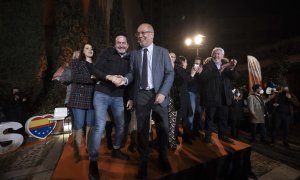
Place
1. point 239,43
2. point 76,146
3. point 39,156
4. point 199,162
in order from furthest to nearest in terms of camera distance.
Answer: point 239,43 → point 39,156 → point 76,146 → point 199,162

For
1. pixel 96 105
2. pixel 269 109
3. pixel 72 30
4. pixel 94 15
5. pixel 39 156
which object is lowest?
pixel 39 156

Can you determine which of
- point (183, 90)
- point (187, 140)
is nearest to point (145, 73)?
point (183, 90)

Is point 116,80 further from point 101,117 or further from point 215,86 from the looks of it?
point 215,86

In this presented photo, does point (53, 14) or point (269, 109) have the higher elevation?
point (53, 14)

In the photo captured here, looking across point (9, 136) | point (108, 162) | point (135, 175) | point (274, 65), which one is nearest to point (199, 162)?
point (135, 175)

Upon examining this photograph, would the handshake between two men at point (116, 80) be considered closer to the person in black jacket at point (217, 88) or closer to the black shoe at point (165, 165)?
the black shoe at point (165, 165)

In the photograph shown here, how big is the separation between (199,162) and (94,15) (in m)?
10.4

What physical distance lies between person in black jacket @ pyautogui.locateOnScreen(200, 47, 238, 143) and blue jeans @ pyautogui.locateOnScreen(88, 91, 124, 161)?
2.09 m

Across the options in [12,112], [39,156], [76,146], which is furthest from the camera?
[12,112]

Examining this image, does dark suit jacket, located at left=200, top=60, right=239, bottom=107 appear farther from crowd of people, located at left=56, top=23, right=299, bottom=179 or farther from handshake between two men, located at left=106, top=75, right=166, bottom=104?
handshake between two men, located at left=106, top=75, right=166, bottom=104

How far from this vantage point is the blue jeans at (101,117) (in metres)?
2.72

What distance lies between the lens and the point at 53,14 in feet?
38.9

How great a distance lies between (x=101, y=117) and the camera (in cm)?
278

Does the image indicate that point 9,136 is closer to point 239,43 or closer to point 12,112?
point 12,112
